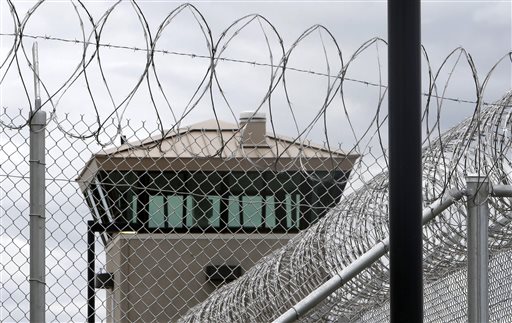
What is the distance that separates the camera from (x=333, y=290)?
19.5 ft

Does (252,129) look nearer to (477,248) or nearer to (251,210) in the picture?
(477,248)

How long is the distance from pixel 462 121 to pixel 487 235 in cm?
66

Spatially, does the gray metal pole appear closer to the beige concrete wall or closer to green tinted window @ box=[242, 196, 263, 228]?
the beige concrete wall

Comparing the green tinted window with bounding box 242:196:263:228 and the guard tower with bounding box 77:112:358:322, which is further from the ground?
the green tinted window with bounding box 242:196:263:228

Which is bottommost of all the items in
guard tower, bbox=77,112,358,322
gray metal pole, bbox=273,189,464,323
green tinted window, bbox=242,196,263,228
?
gray metal pole, bbox=273,189,464,323

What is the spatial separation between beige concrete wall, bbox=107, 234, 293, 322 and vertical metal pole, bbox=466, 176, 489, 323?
185 centimetres

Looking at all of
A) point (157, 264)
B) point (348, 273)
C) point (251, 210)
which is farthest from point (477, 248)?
point (251, 210)

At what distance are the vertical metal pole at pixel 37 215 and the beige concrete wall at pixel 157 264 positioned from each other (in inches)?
42.7

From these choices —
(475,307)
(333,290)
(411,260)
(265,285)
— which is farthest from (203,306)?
(411,260)

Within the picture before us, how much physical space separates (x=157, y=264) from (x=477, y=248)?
9.52 ft

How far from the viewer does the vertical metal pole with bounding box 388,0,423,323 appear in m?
4.37

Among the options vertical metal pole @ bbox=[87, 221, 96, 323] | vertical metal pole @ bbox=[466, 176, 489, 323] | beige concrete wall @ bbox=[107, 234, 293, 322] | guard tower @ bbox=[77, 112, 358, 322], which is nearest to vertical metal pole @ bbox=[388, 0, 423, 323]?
guard tower @ bbox=[77, 112, 358, 322]

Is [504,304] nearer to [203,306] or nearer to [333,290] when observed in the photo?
[333,290]

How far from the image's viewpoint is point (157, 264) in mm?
8211
